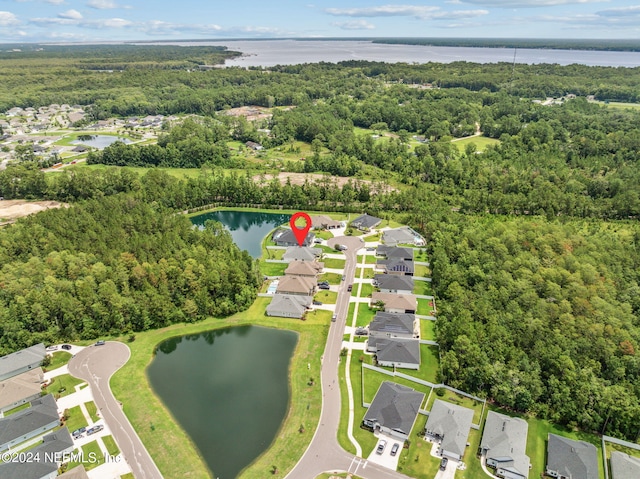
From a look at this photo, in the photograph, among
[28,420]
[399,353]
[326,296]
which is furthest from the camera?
[326,296]

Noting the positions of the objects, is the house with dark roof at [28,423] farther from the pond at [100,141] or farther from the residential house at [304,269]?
the pond at [100,141]

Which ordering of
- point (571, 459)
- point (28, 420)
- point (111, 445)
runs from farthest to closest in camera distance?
1. point (28, 420)
2. point (111, 445)
3. point (571, 459)

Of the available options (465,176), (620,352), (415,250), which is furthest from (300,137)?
(620,352)

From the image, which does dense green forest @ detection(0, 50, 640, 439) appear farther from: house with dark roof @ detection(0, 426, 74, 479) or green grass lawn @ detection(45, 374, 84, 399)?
house with dark roof @ detection(0, 426, 74, 479)

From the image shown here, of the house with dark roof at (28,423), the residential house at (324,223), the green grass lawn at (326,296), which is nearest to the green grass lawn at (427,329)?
the green grass lawn at (326,296)

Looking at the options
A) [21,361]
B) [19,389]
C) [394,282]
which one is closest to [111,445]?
[19,389]

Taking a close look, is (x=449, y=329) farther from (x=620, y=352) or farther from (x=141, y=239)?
(x=141, y=239)

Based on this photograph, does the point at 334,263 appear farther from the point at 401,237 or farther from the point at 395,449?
the point at 395,449
